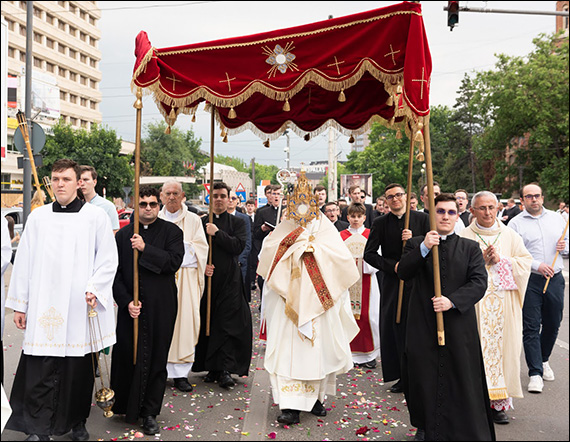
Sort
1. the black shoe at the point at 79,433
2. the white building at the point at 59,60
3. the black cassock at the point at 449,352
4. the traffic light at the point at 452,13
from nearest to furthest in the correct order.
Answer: the black cassock at the point at 449,352
the black shoe at the point at 79,433
the traffic light at the point at 452,13
the white building at the point at 59,60

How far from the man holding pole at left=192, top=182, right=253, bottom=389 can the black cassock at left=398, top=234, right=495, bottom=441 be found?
2399 mm

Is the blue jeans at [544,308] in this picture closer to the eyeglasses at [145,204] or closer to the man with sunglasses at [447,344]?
→ the man with sunglasses at [447,344]

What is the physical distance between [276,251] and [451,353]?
2.01 meters

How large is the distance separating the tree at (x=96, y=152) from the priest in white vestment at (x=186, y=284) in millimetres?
40940

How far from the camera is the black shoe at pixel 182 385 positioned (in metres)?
6.32

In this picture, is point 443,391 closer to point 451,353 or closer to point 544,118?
point 451,353

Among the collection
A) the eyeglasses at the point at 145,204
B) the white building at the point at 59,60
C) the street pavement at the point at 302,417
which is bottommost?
the street pavement at the point at 302,417

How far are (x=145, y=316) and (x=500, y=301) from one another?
3311 mm

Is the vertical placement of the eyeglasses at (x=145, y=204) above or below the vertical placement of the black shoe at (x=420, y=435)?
above

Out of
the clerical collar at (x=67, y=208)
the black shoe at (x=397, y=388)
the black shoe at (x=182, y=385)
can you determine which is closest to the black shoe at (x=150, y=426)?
the black shoe at (x=182, y=385)

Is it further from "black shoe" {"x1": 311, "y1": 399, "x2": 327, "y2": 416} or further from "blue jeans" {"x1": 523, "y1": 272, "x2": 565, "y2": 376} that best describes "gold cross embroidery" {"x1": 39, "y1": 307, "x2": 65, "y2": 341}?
"blue jeans" {"x1": 523, "y1": 272, "x2": 565, "y2": 376}

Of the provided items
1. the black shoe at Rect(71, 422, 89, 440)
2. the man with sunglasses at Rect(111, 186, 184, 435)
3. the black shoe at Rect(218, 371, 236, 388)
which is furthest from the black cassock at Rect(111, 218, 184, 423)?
the black shoe at Rect(218, 371, 236, 388)

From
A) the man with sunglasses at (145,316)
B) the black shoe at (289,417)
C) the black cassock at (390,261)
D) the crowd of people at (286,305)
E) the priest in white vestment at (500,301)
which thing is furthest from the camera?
the black cassock at (390,261)

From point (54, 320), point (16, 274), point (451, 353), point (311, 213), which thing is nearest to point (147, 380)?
point (54, 320)
